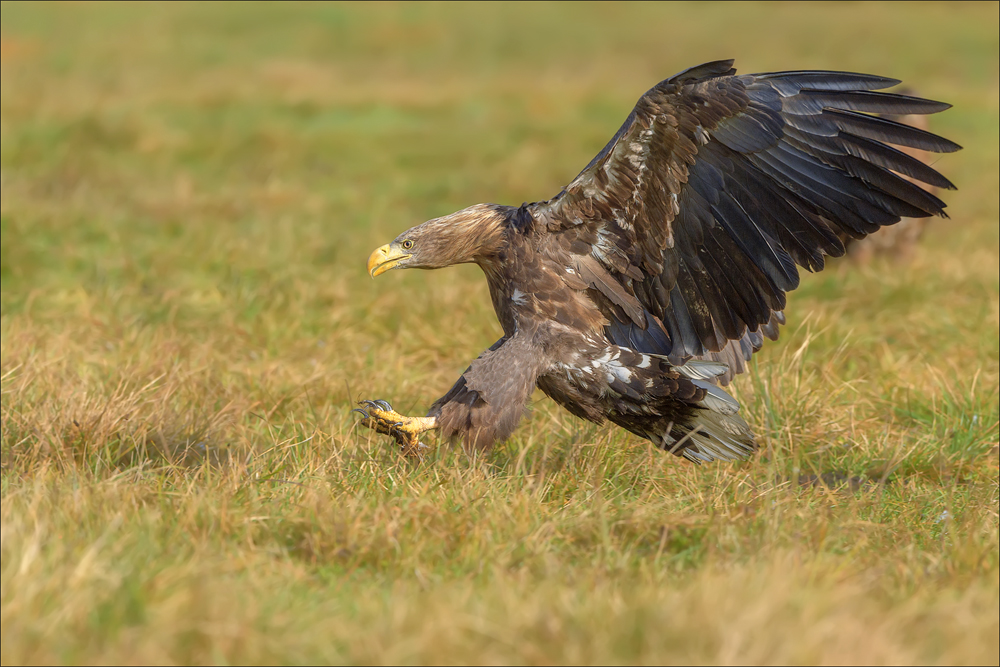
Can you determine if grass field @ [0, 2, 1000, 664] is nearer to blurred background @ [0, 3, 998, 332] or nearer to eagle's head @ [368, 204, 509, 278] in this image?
blurred background @ [0, 3, 998, 332]

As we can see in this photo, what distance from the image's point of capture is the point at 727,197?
437 cm

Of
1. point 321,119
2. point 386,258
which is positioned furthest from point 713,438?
point 321,119

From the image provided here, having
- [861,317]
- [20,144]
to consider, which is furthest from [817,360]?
[20,144]

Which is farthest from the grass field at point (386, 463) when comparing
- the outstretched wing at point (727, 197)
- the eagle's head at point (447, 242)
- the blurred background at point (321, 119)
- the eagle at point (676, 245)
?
the eagle's head at point (447, 242)

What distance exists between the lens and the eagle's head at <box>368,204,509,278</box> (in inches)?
177

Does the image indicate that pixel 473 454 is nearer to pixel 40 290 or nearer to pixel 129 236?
pixel 40 290

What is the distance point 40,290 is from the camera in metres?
6.92

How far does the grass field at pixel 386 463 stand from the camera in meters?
2.78

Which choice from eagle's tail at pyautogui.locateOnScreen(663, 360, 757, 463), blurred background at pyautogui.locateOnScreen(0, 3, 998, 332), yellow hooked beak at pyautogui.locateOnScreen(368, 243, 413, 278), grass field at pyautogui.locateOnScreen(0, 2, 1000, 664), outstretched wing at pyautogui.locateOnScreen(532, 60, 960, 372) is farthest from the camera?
blurred background at pyautogui.locateOnScreen(0, 3, 998, 332)

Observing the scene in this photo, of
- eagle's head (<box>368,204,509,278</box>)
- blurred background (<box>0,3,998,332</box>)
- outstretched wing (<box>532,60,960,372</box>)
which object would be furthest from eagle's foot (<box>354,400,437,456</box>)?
blurred background (<box>0,3,998,332</box>)

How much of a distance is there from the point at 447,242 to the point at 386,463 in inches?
36.0

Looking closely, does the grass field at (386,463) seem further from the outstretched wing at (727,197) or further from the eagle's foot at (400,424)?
the outstretched wing at (727,197)

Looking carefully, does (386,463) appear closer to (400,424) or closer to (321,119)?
(400,424)

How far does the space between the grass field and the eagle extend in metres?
0.22
